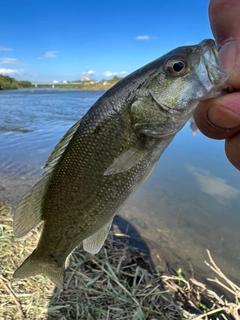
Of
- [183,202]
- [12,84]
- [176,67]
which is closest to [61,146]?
[176,67]

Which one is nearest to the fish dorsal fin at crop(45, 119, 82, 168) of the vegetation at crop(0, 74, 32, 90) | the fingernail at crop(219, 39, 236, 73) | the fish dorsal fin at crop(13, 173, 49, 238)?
the fish dorsal fin at crop(13, 173, 49, 238)

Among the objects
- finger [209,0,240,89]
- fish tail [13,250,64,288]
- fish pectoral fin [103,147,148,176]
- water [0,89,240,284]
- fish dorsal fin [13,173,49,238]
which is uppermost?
finger [209,0,240,89]

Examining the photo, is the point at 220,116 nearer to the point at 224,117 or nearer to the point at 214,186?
the point at 224,117

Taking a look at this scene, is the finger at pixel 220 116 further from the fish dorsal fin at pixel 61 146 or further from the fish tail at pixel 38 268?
the fish tail at pixel 38 268

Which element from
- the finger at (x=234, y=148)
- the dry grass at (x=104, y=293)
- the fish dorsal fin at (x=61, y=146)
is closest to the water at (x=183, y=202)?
the dry grass at (x=104, y=293)

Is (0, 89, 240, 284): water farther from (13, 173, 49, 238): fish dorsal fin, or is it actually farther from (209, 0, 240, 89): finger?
(209, 0, 240, 89): finger

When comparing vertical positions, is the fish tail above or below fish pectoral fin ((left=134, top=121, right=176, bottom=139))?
below

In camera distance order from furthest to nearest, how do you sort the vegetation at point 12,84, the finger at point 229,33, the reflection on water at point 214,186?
the vegetation at point 12,84, the reflection on water at point 214,186, the finger at point 229,33
